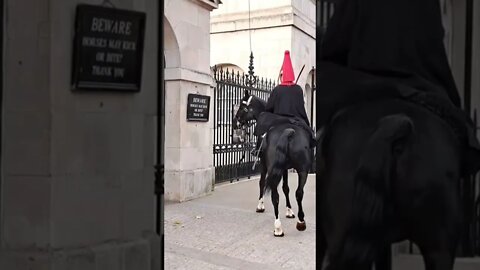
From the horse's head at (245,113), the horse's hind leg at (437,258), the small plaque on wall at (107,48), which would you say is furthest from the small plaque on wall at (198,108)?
the horse's hind leg at (437,258)

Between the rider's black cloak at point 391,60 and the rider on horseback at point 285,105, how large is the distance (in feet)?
10.6

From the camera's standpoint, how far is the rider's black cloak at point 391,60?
2.11 m

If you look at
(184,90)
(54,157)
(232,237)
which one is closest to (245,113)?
(184,90)

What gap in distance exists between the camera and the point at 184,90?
30.3 feet

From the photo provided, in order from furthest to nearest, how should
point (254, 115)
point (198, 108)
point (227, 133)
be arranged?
point (227, 133), point (198, 108), point (254, 115)

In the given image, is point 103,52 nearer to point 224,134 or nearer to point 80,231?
point 80,231

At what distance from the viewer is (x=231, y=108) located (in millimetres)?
12492

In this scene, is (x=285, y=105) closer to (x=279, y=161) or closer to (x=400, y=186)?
(x=279, y=161)

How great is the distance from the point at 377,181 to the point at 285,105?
4.52 metres

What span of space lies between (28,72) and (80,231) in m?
1.20

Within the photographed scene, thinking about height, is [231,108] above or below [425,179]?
above

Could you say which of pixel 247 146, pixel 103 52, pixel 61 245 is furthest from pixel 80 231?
pixel 247 146

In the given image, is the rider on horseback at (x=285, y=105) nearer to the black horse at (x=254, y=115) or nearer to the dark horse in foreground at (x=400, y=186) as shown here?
the black horse at (x=254, y=115)

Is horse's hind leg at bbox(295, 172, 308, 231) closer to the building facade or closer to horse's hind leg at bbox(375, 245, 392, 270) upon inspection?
horse's hind leg at bbox(375, 245, 392, 270)
